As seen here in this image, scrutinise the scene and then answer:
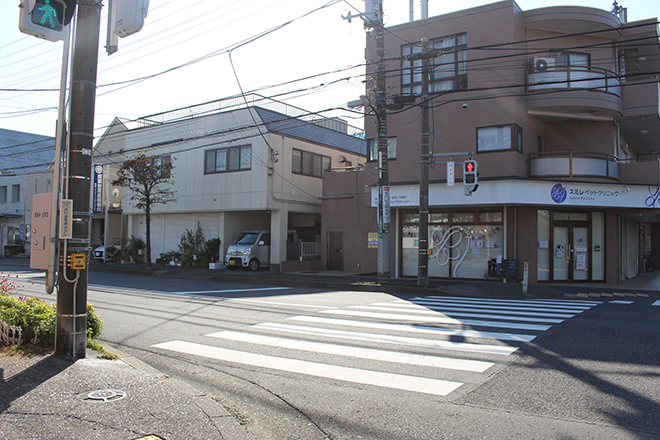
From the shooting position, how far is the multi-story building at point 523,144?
57.3ft

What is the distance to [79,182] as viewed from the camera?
5.95m

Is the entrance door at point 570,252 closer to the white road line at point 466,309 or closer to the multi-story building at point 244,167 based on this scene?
the white road line at point 466,309

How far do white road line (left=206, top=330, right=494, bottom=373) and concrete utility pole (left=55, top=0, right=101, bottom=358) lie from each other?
105 inches

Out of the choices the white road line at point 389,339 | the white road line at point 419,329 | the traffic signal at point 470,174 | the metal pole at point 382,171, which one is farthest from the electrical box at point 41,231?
the traffic signal at point 470,174

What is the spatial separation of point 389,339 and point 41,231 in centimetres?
536

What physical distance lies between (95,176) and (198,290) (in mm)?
16369

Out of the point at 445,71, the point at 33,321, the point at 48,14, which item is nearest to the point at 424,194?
the point at 445,71

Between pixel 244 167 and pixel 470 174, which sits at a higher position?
pixel 244 167

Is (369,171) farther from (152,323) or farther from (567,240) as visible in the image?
(152,323)

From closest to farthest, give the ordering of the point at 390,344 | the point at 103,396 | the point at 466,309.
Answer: the point at 103,396 → the point at 390,344 → the point at 466,309

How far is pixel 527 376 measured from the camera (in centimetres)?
570

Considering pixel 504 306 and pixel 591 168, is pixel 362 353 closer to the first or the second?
pixel 504 306

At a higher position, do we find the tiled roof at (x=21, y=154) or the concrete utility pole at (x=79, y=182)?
the tiled roof at (x=21, y=154)

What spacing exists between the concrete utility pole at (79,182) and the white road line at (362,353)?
105 inches
